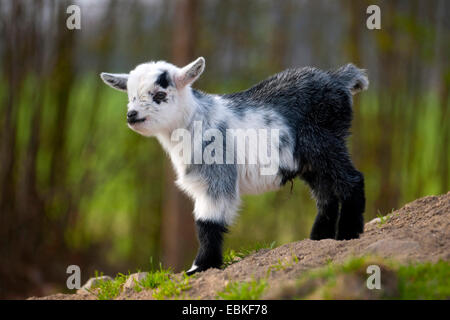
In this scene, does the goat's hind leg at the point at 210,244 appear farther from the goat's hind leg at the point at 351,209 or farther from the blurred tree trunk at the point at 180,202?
the blurred tree trunk at the point at 180,202

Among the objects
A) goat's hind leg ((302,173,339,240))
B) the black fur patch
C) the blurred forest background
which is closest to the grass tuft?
goat's hind leg ((302,173,339,240))

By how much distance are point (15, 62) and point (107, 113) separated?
15.4 feet

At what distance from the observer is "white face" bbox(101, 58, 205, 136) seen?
5.64m

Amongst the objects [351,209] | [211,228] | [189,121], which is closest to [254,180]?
[211,228]

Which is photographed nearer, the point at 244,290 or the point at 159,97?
the point at 244,290

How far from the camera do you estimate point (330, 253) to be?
219 inches

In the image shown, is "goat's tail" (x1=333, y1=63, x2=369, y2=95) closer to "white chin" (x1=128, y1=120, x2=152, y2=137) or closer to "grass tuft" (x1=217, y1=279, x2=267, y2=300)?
"white chin" (x1=128, y1=120, x2=152, y2=137)

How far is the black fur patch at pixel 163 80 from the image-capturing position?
18.8ft

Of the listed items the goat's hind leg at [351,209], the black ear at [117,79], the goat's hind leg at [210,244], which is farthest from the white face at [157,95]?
the goat's hind leg at [351,209]

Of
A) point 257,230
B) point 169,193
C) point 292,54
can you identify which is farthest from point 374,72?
point 169,193

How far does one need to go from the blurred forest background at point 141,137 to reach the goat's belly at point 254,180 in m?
4.84

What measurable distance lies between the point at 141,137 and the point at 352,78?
8958mm

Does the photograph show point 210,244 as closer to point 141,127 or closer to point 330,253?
point 330,253

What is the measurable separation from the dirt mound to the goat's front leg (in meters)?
0.14
